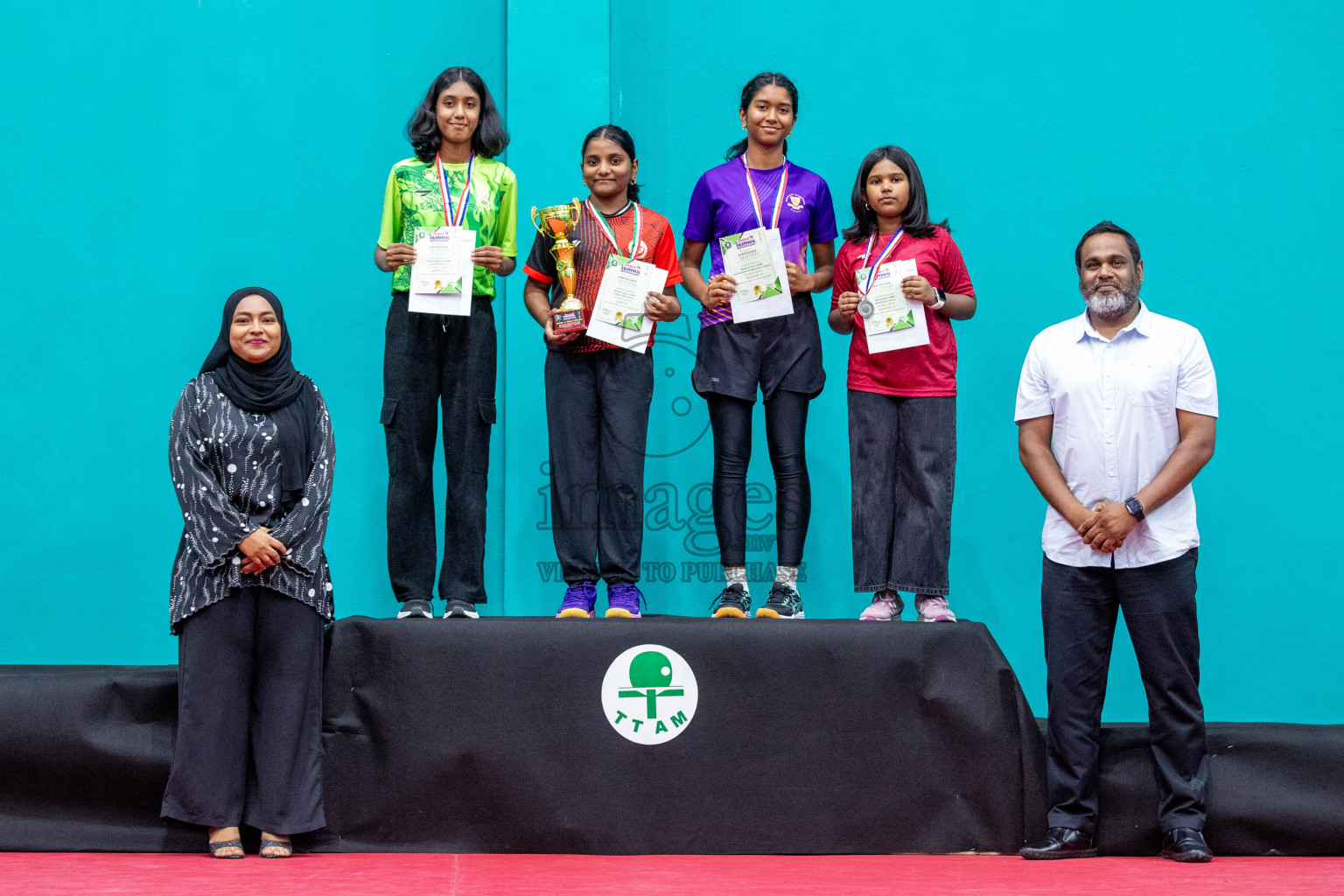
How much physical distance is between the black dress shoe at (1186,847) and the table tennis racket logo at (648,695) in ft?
3.88

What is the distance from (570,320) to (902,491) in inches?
40.1

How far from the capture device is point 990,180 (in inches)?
168

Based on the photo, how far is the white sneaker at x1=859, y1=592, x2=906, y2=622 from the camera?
3.10 metres

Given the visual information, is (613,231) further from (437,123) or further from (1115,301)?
(1115,301)

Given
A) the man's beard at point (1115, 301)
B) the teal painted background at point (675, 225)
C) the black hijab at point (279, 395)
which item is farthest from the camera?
the teal painted background at point (675, 225)

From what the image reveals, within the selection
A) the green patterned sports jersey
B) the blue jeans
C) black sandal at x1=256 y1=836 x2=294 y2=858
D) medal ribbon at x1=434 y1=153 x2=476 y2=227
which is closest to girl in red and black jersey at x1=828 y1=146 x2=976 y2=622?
the blue jeans

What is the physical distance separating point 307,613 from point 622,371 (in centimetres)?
106

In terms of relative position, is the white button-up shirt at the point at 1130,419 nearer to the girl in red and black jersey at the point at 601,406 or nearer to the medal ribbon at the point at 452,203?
the girl in red and black jersey at the point at 601,406

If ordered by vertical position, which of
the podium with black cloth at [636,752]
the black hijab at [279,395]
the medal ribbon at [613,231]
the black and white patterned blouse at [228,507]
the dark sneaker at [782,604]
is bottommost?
the podium with black cloth at [636,752]

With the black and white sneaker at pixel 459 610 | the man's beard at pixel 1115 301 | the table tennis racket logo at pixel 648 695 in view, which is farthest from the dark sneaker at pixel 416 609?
the man's beard at pixel 1115 301

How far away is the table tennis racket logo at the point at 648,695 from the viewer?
2.83 meters

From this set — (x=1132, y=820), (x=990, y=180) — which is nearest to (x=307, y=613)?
(x=1132, y=820)

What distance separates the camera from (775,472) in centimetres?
328

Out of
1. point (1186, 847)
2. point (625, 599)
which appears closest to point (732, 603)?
point (625, 599)
